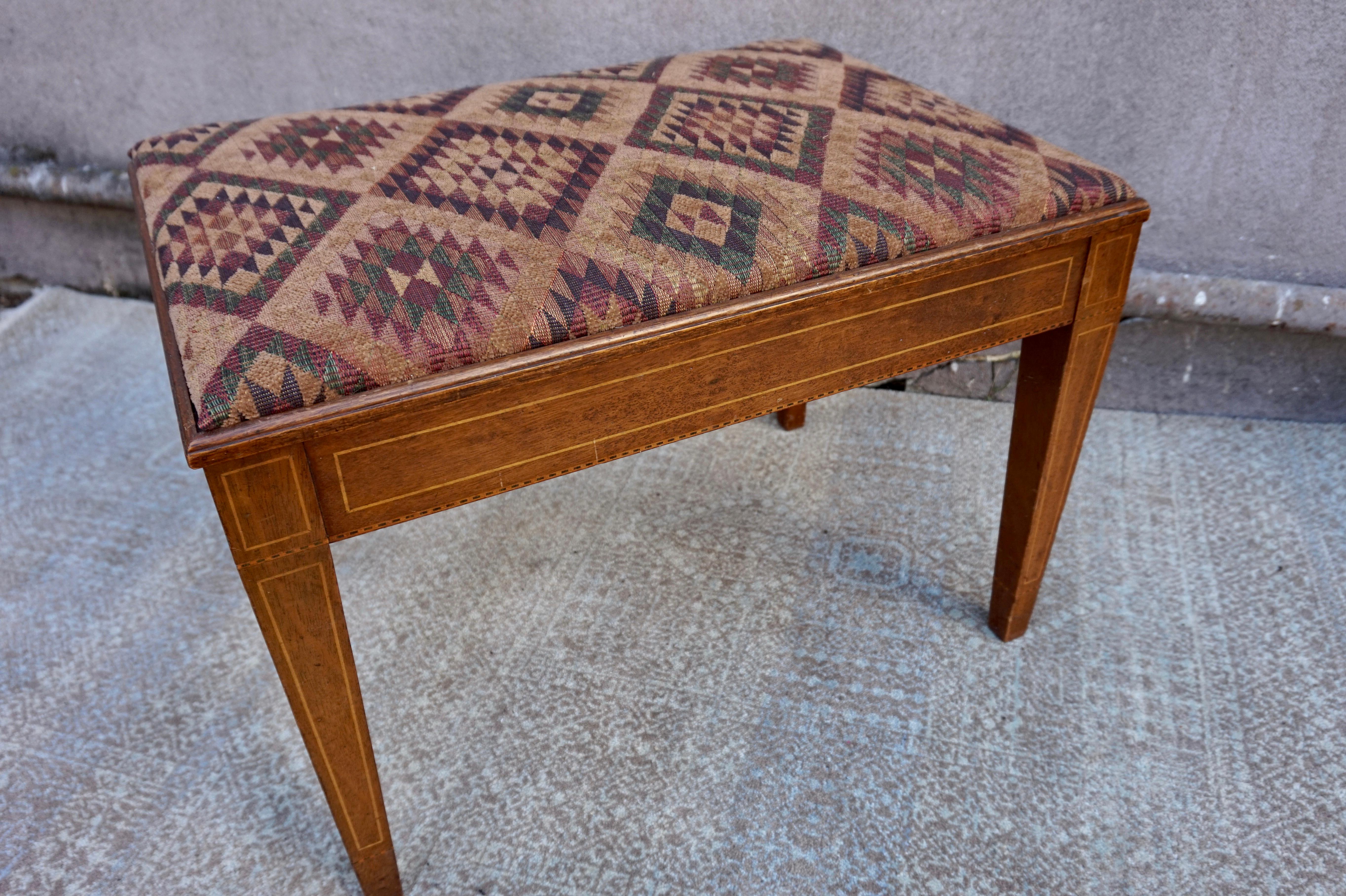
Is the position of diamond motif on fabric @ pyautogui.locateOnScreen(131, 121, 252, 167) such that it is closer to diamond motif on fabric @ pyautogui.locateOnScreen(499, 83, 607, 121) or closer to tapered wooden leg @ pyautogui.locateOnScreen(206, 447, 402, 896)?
diamond motif on fabric @ pyautogui.locateOnScreen(499, 83, 607, 121)

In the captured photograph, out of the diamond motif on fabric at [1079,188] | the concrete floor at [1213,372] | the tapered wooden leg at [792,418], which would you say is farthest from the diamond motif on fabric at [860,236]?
the concrete floor at [1213,372]

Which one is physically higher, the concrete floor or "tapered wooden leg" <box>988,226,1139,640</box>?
"tapered wooden leg" <box>988,226,1139,640</box>

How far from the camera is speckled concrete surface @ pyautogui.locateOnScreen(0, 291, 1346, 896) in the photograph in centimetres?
94

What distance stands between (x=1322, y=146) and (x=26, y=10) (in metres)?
2.03

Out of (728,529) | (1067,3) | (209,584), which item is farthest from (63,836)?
(1067,3)

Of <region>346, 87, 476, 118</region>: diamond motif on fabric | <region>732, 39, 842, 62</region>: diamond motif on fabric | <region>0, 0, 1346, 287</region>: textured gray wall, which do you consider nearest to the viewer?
<region>346, 87, 476, 118</region>: diamond motif on fabric

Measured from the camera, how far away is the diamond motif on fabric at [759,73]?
104cm

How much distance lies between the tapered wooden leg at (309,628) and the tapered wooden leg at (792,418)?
2.72 feet

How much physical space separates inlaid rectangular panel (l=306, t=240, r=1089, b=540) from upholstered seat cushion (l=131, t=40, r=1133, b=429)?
0.11ft

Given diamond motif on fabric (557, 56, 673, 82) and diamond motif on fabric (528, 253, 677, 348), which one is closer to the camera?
diamond motif on fabric (528, 253, 677, 348)

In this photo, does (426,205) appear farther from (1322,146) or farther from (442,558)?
(1322,146)

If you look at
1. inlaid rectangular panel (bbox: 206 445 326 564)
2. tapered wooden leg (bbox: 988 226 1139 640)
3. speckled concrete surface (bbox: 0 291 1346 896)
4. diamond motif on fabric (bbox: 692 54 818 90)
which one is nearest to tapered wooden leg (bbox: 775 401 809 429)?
speckled concrete surface (bbox: 0 291 1346 896)

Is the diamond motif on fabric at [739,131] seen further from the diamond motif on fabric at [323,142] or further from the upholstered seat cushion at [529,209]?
the diamond motif on fabric at [323,142]

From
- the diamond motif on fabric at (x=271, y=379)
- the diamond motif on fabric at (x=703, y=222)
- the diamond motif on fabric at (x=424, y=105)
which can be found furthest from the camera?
the diamond motif on fabric at (x=424, y=105)
